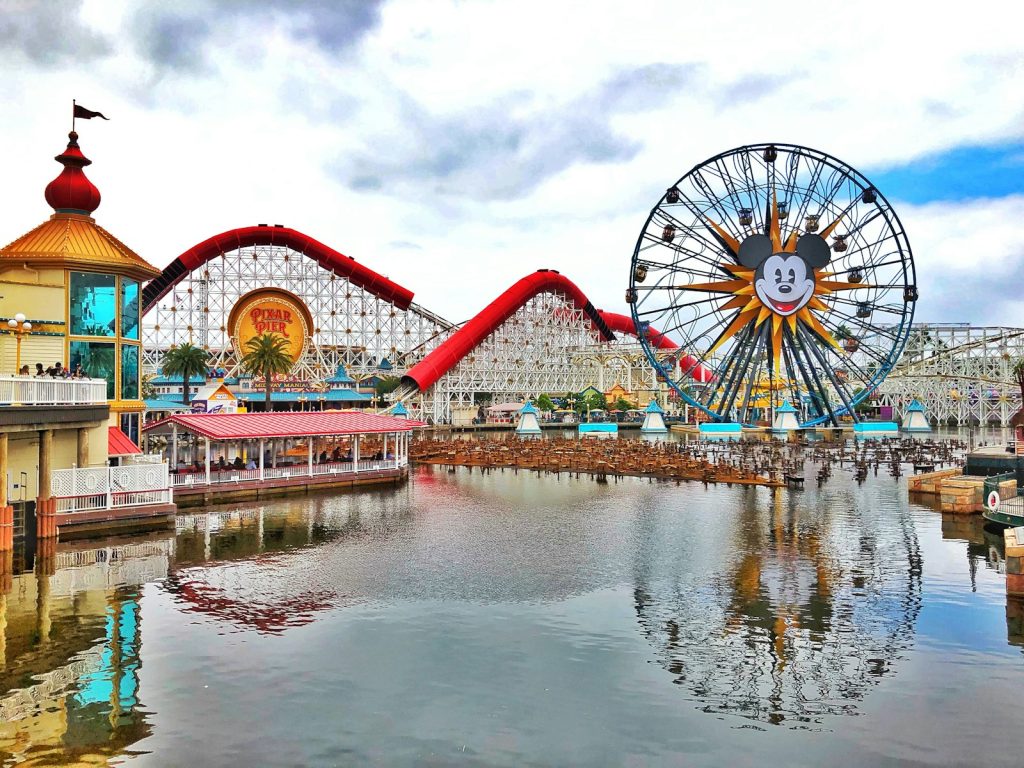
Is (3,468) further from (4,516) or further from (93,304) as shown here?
(93,304)

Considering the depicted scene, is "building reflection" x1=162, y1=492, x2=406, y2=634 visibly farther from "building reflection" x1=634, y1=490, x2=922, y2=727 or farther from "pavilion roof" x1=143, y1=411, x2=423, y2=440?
"building reflection" x1=634, y1=490, x2=922, y2=727

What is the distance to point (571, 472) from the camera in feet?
147

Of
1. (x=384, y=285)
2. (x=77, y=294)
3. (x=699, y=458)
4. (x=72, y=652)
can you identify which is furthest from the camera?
(x=384, y=285)

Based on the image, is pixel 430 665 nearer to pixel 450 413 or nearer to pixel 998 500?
pixel 998 500

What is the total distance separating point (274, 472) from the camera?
35719 millimetres

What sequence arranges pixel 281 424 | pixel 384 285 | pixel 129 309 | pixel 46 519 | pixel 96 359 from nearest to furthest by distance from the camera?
1. pixel 46 519
2. pixel 96 359
3. pixel 129 309
4. pixel 281 424
5. pixel 384 285

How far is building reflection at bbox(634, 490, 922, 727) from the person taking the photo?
1280cm

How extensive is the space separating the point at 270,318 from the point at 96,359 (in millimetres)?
48239

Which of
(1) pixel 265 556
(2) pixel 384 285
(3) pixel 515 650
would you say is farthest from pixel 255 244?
(3) pixel 515 650

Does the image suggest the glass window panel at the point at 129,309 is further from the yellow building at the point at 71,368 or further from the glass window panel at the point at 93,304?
the glass window panel at the point at 93,304

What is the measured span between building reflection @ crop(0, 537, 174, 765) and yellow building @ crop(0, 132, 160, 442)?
899 cm

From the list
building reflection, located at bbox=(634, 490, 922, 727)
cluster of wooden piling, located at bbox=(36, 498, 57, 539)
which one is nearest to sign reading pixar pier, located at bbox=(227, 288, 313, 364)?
cluster of wooden piling, located at bbox=(36, 498, 57, 539)

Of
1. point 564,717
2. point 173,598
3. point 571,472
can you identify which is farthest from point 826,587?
point 571,472

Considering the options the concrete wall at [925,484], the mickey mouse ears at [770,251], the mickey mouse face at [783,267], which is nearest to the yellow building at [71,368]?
the concrete wall at [925,484]
